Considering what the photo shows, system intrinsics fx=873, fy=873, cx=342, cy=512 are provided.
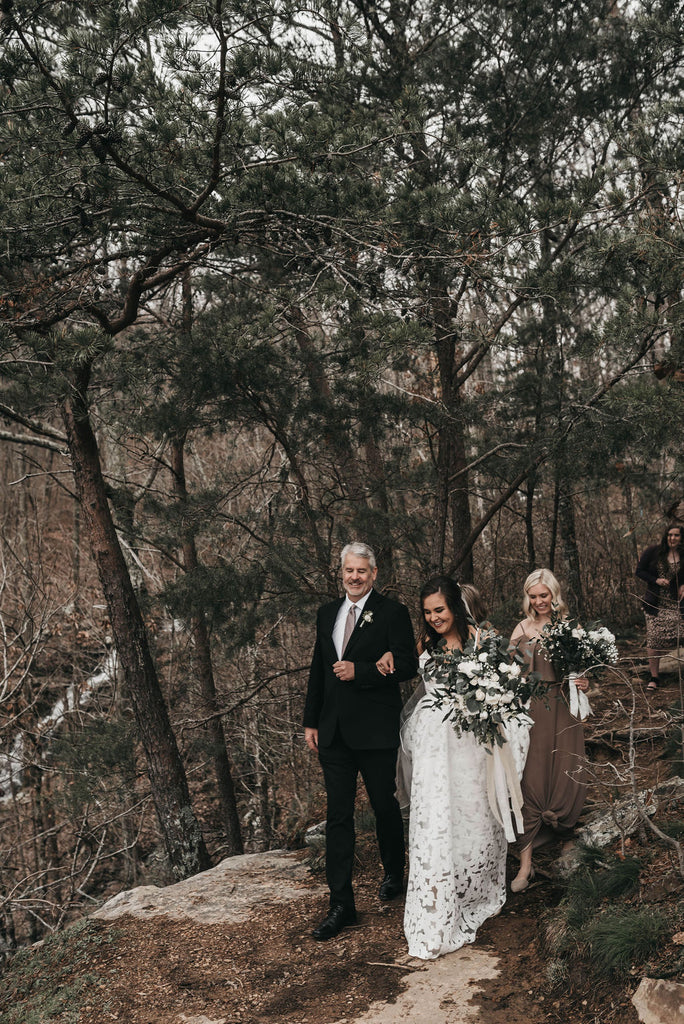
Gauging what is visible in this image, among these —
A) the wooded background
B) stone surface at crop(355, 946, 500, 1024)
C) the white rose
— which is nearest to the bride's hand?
the white rose

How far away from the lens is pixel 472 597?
4977 mm

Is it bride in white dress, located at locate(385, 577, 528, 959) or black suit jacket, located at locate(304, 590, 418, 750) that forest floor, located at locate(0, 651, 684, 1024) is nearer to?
bride in white dress, located at locate(385, 577, 528, 959)

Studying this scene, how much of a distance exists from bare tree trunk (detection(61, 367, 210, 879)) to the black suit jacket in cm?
288

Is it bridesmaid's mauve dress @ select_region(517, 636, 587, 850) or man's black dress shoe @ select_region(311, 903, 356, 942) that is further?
bridesmaid's mauve dress @ select_region(517, 636, 587, 850)

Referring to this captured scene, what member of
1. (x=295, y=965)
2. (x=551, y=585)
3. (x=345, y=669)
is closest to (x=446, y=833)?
(x=345, y=669)

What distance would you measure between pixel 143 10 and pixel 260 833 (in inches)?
399

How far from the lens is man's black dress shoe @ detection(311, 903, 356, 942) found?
467 centimetres

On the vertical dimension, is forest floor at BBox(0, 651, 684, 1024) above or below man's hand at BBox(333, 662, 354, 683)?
below

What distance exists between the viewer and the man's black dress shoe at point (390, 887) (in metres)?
5.04

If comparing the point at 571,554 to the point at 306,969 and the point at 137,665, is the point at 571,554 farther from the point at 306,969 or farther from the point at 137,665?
the point at 306,969

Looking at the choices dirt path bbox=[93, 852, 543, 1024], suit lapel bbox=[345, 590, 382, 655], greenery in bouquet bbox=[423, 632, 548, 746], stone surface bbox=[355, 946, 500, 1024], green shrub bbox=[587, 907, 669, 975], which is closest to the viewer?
green shrub bbox=[587, 907, 669, 975]

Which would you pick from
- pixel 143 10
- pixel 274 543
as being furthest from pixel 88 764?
pixel 143 10

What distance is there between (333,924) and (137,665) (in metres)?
3.32

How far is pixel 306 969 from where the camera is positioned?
4.48 m
